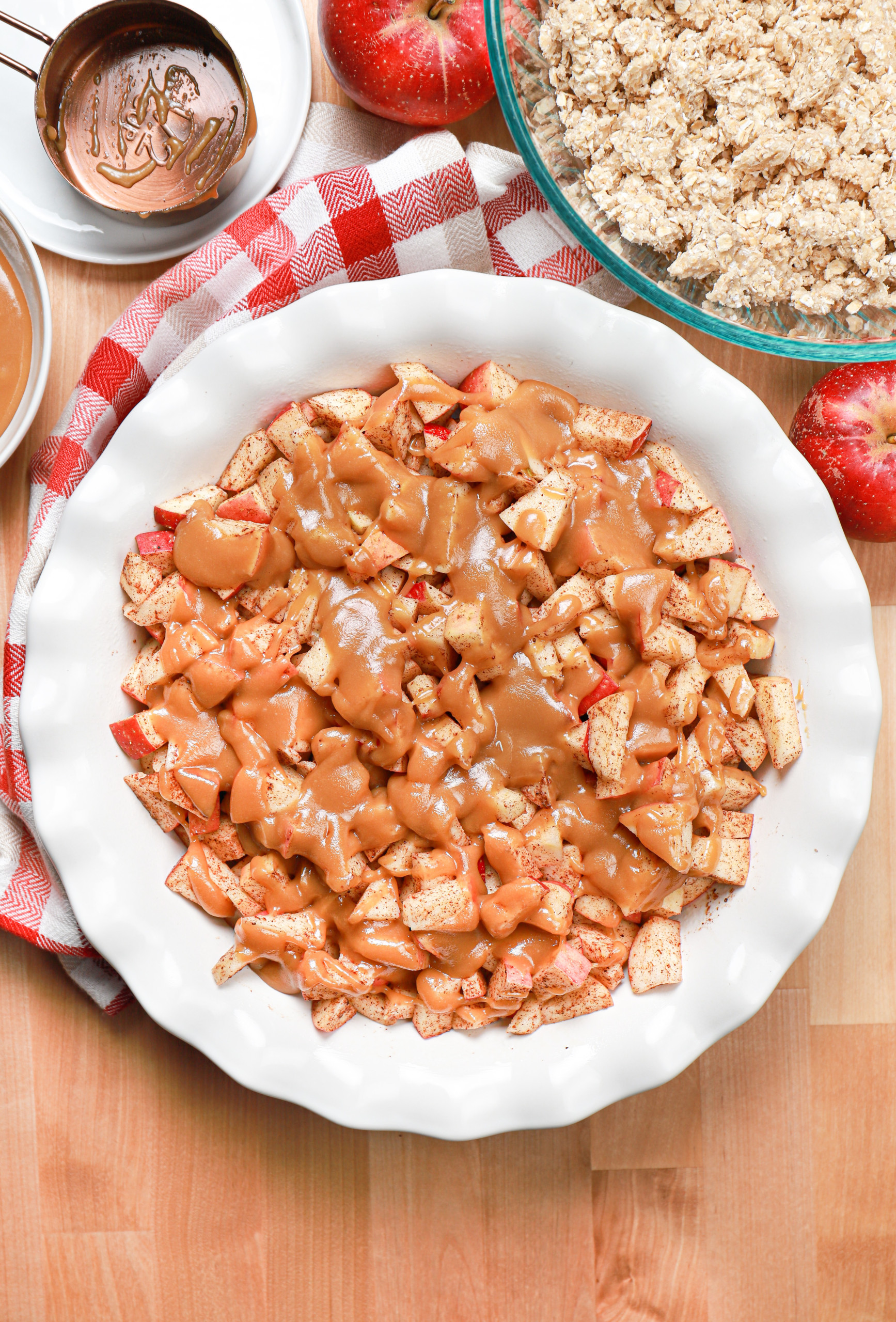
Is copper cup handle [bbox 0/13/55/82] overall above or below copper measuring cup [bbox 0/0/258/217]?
above

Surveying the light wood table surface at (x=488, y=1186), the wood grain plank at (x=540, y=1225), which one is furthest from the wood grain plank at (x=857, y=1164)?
the wood grain plank at (x=540, y=1225)

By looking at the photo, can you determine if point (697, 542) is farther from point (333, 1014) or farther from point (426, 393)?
point (333, 1014)

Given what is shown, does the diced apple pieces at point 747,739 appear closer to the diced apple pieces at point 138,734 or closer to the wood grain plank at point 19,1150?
the diced apple pieces at point 138,734

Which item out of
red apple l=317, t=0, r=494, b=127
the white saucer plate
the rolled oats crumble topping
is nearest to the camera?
the rolled oats crumble topping

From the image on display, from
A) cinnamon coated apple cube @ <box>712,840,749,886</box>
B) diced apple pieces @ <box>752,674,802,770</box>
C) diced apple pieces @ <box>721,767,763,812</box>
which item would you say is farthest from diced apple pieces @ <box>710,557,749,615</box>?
cinnamon coated apple cube @ <box>712,840,749,886</box>

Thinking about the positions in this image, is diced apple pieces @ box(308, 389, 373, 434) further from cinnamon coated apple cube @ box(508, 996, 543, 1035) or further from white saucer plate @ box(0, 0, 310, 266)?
cinnamon coated apple cube @ box(508, 996, 543, 1035)

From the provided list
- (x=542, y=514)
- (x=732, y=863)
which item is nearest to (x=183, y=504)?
(x=542, y=514)
